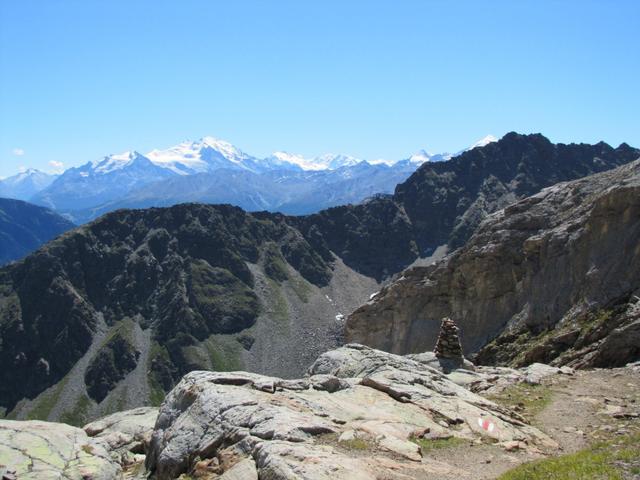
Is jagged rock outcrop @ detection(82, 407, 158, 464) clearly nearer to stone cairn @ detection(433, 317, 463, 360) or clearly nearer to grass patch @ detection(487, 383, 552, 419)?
grass patch @ detection(487, 383, 552, 419)

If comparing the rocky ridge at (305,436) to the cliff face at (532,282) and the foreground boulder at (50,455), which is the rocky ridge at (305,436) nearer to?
the foreground boulder at (50,455)

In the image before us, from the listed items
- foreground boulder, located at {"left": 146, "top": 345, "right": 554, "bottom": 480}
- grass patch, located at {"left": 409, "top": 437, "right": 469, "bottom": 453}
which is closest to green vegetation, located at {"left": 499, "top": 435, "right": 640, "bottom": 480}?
foreground boulder, located at {"left": 146, "top": 345, "right": 554, "bottom": 480}

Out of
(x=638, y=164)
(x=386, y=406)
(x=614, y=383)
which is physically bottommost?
(x=614, y=383)

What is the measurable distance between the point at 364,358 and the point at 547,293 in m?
31.5

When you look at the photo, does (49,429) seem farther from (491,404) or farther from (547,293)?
(547,293)

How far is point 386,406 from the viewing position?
23.9 metres

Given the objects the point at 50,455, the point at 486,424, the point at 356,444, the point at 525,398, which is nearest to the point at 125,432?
the point at 50,455

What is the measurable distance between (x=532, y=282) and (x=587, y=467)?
48.4 meters

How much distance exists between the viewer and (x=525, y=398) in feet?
99.6

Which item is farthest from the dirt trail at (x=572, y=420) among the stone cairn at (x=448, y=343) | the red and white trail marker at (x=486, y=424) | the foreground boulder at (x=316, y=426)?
the stone cairn at (x=448, y=343)

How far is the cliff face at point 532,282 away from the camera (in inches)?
1857

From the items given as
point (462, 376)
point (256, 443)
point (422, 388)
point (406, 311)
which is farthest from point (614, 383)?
point (406, 311)

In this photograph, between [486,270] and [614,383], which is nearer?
[614,383]

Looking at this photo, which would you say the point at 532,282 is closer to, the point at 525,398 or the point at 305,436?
the point at 525,398
